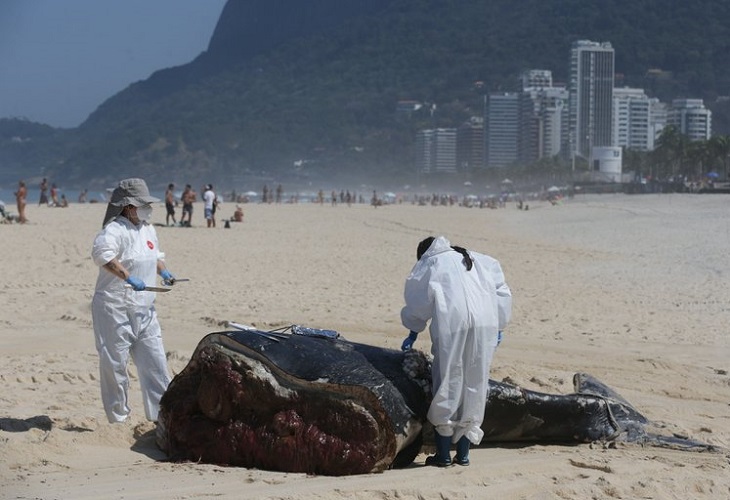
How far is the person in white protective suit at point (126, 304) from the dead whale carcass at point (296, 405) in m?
0.50

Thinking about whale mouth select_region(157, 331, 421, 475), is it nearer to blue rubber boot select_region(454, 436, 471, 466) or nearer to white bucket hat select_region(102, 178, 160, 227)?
blue rubber boot select_region(454, 436, 471, 466)

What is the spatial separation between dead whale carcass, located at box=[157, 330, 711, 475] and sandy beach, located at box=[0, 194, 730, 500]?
6.1 inches

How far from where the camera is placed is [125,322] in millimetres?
6387

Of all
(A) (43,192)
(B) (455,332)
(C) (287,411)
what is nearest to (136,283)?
(C) (287,411)

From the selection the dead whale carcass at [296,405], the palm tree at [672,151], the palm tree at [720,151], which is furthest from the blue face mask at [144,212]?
the palm tree at [672,151]

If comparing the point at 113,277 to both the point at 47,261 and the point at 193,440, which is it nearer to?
the point at 193,440

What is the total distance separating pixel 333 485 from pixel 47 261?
13.7 m

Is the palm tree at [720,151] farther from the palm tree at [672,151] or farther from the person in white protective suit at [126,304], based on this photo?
the person in white protective suit at [126,304]

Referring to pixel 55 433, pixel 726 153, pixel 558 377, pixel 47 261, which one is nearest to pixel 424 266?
pixel 55 433

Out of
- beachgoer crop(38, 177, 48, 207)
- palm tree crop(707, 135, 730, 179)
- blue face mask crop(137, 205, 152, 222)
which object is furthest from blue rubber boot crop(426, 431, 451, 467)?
palm tree crop(707, 135, 730, 179)

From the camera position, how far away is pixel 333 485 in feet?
17.3

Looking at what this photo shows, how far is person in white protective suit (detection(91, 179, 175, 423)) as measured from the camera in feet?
20.8

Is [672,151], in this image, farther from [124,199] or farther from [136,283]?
[136,283]

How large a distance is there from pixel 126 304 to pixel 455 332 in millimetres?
2027
